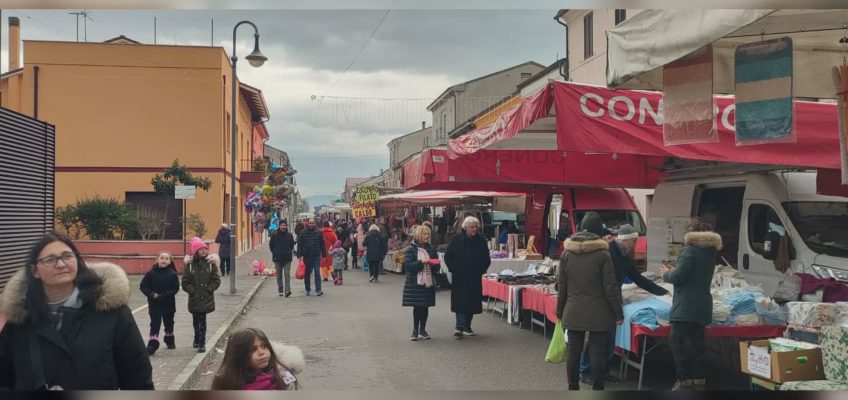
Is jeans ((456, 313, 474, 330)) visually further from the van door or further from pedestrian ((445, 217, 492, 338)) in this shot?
the van door

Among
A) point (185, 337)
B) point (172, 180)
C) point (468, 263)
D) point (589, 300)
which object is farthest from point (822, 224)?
point (172, 180)

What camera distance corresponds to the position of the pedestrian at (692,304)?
255 inches

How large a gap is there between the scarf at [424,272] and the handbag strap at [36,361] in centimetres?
703

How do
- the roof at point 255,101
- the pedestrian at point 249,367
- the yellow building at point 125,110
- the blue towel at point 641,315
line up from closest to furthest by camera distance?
the pedestrian at point 249,367
the blue towel at point 641,315
the yellow building at point 125,110
the roof at point 255,101

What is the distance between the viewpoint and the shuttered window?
753 cm

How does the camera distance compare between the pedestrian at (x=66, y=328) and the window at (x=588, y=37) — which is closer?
the pedestrian at (x=66, y=328)

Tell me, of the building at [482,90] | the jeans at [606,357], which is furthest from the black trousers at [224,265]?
the building at [482,90]

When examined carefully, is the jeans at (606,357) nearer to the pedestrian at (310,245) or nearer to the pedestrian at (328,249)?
the pedestrian at (310,245)

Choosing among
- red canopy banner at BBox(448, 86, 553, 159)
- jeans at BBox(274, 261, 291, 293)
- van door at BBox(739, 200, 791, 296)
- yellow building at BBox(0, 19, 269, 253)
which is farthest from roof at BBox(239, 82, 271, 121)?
van door at BBox(739, 200, 791, 296)

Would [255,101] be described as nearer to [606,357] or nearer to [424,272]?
[424,272]

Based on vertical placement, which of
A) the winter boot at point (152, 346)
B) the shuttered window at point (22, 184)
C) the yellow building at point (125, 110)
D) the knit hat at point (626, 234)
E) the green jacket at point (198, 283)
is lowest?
the winter boot at point (152, 346)

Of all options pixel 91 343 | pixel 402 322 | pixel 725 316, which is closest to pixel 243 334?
pixel 91 343

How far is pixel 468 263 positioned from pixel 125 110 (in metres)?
20.5

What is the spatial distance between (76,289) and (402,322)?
9070 millimetres
